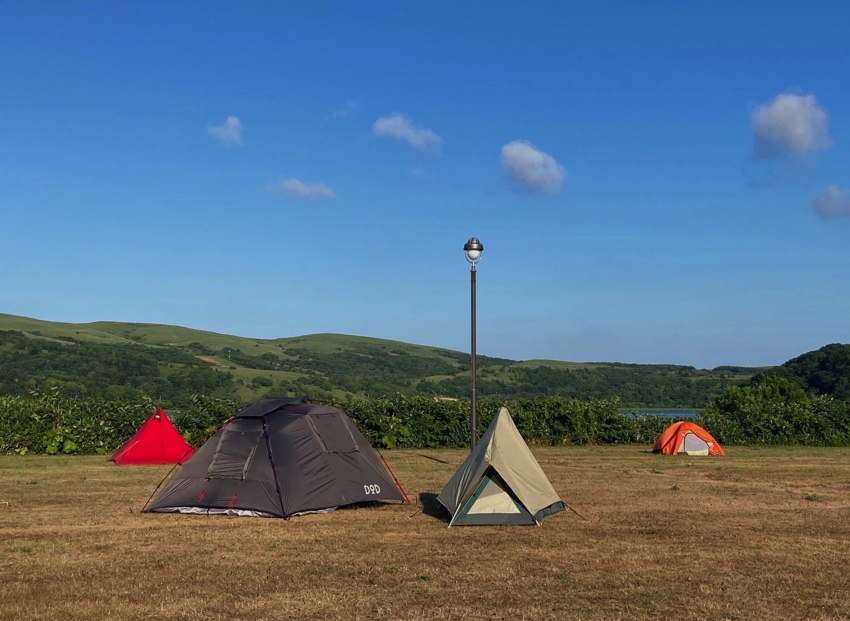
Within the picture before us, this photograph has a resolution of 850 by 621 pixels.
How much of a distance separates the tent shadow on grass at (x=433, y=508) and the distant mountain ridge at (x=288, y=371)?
48.1ft

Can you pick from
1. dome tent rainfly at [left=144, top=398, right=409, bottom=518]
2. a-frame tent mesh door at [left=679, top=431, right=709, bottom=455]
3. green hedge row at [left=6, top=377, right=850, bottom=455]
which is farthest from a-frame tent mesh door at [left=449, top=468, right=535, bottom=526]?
a-frame tent mesh door at [left=679, top=431, right=709, bottom=455]

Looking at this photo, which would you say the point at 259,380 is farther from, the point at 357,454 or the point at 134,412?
the point at 357,454

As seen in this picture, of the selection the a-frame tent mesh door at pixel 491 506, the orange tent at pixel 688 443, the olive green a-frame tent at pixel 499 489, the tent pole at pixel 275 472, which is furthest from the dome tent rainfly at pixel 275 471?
the orange tent at pixel 688 443

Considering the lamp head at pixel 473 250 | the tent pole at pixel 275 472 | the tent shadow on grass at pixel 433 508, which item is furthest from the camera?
the lamp head at pixel 473 250

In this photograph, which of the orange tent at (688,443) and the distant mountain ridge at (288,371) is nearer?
the orange tent at (688,443)

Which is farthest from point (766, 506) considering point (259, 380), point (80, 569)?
point (259, 380)

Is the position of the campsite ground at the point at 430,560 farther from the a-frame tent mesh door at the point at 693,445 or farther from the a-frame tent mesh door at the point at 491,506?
the a-frame tent mesh door at the point at 693,445

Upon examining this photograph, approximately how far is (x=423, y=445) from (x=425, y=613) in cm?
2125

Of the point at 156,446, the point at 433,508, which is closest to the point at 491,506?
the point at 433,508

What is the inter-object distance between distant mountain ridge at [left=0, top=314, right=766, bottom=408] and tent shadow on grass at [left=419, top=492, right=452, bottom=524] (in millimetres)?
14670

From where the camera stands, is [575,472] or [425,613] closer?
[425,613]

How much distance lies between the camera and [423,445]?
30.2 meters

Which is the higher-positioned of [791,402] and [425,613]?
[791,402]

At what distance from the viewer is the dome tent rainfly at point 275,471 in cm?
1529
